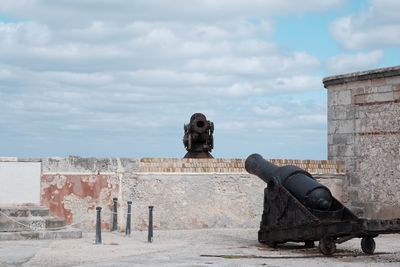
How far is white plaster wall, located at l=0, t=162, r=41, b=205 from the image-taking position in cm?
1318

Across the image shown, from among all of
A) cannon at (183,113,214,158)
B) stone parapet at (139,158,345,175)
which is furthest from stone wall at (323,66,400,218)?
cannon at (183,113,214,158)

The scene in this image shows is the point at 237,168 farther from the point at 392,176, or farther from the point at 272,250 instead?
the point at 272,250

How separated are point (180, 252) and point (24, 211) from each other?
11.6 feet

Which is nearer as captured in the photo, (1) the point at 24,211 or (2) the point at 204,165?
(1) the point at 24,211

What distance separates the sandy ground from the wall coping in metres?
3.43

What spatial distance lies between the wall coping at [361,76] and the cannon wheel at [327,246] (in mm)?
5368

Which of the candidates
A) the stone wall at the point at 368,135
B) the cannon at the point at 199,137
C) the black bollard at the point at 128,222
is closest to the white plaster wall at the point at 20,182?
the black bollard at the point at 128,222

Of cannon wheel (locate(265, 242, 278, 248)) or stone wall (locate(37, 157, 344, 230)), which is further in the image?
stone wall (locate(37, 157, 344, 230))

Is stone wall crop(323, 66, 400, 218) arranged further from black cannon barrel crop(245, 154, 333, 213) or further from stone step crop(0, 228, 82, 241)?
stone step crop(0, 228, 82, 241)

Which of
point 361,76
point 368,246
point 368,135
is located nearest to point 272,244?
point 368,246

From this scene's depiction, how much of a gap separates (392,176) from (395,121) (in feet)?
3.58

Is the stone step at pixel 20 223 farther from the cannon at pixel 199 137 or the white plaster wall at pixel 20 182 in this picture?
the cannon at pixel 199 137

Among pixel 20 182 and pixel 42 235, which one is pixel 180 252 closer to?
pixel 42 235

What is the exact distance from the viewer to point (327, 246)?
1049 cm
